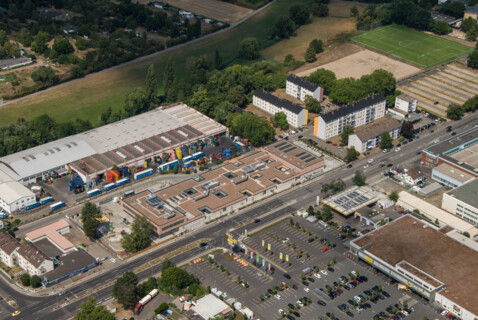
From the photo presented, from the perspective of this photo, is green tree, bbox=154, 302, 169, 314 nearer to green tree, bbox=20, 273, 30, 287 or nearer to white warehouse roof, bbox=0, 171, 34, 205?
green tree, bbox=20, 273, 30, 287

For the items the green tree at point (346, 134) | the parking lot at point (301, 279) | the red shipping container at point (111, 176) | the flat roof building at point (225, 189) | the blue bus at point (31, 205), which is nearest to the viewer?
the parking lot at point (301, 279)

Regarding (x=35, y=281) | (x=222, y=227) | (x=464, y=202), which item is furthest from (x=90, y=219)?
(x=464, y=202)

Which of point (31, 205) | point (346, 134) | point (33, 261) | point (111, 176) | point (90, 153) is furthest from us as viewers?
point (346, 134)

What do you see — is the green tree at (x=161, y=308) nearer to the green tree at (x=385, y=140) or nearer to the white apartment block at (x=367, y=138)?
the white apartment block at (x=367, y=138)

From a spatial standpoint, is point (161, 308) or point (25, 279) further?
point (25, 279)

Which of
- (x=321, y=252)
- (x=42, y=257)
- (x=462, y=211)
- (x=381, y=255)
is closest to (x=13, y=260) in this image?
(x=42, y=257)

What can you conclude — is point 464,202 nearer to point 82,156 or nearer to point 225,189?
point 225,189

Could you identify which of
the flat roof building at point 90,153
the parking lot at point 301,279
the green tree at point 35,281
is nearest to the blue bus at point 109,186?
the flat roof building at point 90,153

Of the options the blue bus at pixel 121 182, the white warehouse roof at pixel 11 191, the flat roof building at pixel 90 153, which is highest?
the flat roof building at pixel 90 153
